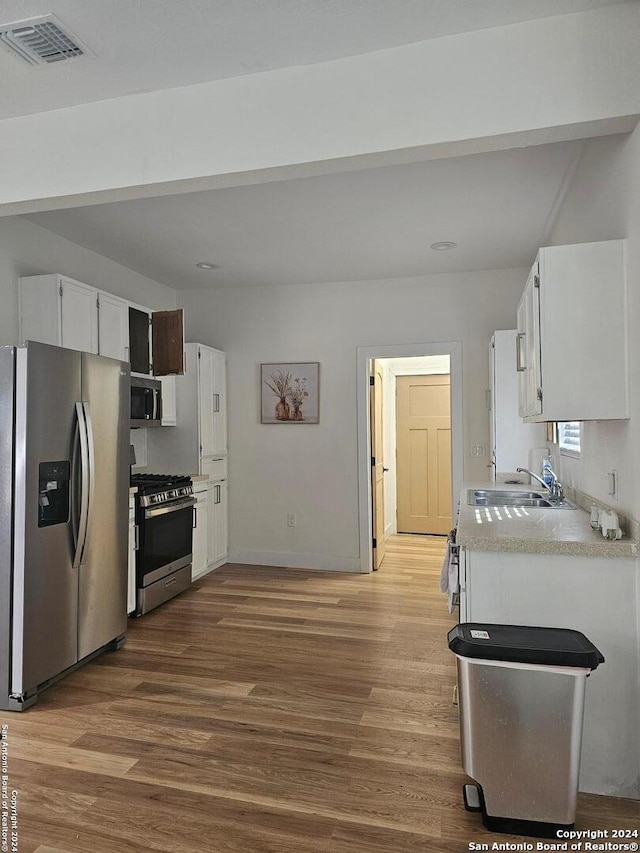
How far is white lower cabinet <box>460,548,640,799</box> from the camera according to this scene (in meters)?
2.04

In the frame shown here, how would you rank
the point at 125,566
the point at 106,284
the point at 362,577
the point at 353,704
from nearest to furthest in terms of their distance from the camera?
the point at 353,704 → the point at 125,566 → the point at 106,284 → the point at 362,577

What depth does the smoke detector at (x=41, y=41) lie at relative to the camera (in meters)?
1.95

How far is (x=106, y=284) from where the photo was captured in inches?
182

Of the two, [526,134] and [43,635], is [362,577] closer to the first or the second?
[43,635]

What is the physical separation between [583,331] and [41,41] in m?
2.22

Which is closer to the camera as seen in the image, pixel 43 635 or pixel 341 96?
pixel 341 96

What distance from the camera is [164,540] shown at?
14.0 feet

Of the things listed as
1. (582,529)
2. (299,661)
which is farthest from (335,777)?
(582,529)

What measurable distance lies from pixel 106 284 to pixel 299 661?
10.5 ft

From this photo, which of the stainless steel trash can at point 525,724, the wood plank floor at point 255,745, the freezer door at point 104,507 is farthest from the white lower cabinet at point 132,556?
the stainless steel trash can at point 525,724

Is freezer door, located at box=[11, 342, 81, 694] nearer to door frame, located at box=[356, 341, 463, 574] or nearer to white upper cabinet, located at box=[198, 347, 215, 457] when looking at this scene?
white upper cabinet, located at box=[198, 347, 215, 457]

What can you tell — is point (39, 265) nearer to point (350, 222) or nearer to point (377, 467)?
point (350, 222)

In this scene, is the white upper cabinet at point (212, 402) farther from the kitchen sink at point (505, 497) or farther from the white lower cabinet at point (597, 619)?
the white lower cabinet at point (597, 619)

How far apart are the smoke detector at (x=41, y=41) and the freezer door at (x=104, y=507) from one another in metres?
1.40
